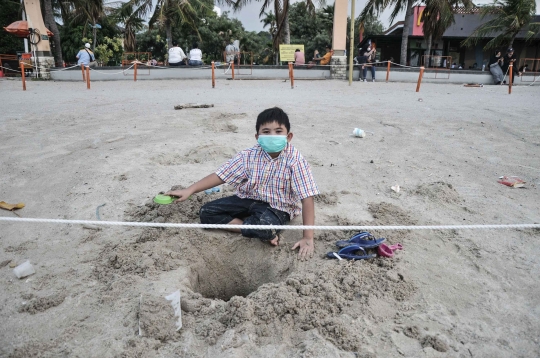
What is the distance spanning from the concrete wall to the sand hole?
14.9m

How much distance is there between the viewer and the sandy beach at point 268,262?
185 cm

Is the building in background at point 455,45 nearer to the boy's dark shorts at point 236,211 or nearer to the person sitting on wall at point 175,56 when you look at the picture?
the person sitting on wall at point 175,56

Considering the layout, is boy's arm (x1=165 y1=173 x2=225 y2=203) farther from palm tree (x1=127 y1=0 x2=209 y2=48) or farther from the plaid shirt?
palm tree (x1=127 y1=0 x2=209 y2=48)

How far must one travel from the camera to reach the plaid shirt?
8.99ft

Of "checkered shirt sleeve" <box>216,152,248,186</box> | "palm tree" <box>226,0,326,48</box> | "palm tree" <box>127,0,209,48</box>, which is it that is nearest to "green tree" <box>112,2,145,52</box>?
"palm tree" <box>127,0,209,48</box>

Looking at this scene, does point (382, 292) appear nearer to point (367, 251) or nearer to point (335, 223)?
point (367, 251)

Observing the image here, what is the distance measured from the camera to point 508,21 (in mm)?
21828

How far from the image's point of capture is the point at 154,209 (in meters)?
3.25

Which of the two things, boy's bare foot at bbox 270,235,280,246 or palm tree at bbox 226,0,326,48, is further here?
palm tree at bbox 226,0,326,48

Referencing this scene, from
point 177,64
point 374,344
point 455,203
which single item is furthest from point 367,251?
point 177,64

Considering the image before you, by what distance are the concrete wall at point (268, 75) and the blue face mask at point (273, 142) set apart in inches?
582

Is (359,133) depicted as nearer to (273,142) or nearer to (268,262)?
(273,142)

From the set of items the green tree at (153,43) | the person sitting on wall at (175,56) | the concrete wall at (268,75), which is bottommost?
the concrete wall at (268,75)

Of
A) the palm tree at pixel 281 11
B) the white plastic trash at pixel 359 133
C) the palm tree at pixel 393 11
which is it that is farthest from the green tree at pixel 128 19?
the white plastic trash at pixel 359 133
